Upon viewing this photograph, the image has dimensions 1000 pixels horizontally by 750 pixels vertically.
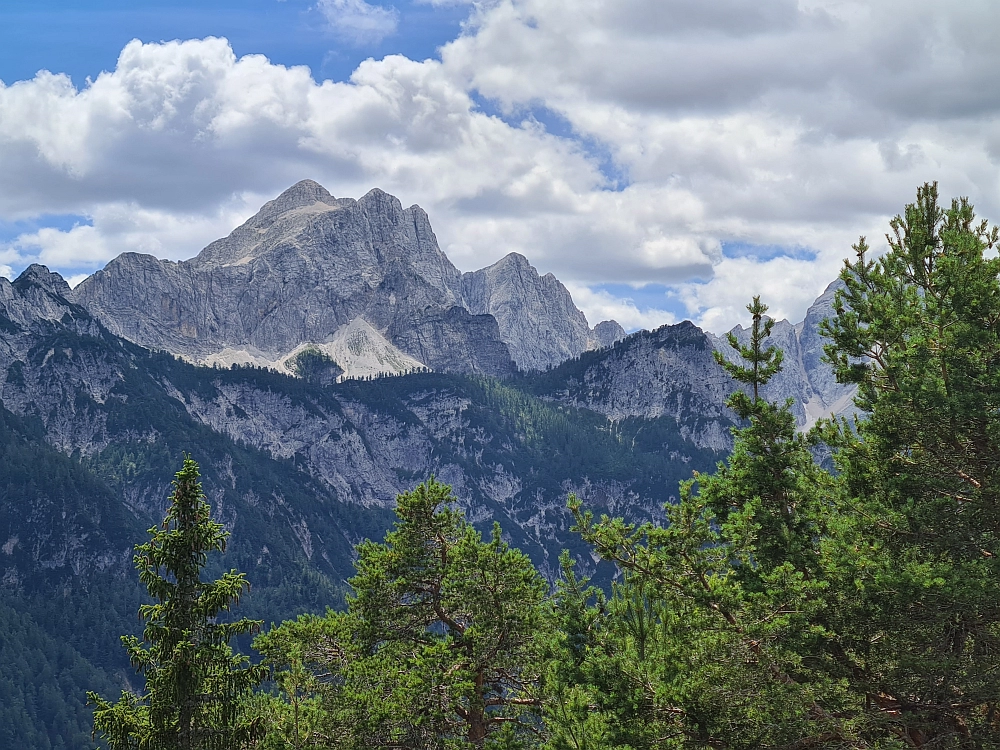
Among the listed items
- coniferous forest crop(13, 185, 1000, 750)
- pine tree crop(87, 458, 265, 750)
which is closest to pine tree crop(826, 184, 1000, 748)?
coniferous forest crop(13, 185, 1000, 750)

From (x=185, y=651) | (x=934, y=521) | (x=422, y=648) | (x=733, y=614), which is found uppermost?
(x=934, y=521)

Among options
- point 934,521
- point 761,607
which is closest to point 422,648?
point 761,607

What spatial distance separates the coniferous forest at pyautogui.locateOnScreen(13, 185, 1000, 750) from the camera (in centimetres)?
2583

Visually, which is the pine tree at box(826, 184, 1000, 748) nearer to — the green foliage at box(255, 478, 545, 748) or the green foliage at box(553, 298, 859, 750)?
the green foliage at box(553, 298, 859, 750)

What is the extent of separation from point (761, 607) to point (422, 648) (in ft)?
49.8

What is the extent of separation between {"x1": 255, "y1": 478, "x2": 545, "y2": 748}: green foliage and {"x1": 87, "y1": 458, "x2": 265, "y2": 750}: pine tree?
117 inches

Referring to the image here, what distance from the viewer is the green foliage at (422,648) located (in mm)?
33406

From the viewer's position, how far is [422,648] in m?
36.9

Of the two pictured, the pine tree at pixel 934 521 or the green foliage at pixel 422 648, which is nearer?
the pine tree at pixel 934 521

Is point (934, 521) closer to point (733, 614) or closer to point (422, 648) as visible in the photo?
point (733, 614)

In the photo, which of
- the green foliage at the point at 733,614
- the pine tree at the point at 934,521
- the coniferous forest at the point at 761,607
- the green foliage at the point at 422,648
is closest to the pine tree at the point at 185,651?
the coniferous forest at the point at 761,607

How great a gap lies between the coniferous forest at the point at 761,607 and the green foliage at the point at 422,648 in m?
0.14

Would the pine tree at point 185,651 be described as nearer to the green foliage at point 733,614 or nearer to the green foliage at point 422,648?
the green foliage at point 422,648

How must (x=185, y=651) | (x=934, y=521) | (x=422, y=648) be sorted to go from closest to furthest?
(x=934, y=521) < (x=185, y=651) < (x=422, y=648)
